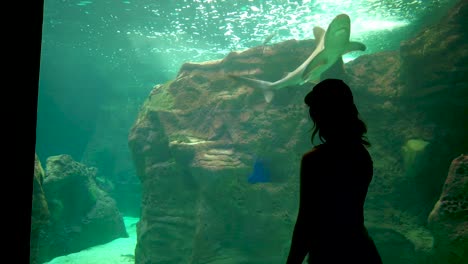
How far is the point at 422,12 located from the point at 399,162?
9.00m

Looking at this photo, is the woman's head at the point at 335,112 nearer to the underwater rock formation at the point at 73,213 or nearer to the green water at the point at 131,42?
the underwater rock formation at the point at 73,213

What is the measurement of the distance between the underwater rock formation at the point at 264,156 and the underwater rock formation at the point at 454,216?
1.21 meters

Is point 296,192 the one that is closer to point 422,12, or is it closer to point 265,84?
point 265,84

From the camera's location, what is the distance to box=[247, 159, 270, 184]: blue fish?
8.72 metres

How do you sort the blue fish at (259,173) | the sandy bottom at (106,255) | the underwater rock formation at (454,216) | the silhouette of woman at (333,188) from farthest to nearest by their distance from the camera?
the sandy bottom at (106,255) → the blue fish at (259,173) → the underwater rock formation at (454,216) → the silhouette of woman at (333,188)

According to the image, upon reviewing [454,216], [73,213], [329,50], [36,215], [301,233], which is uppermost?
[329,50]

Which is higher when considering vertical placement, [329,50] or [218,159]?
[329,50]

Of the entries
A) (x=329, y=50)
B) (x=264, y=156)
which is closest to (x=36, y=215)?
(x=264, y=156)

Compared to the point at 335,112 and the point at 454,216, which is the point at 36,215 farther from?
the point at 454,216

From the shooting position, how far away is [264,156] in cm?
909

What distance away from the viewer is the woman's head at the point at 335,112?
175 cm

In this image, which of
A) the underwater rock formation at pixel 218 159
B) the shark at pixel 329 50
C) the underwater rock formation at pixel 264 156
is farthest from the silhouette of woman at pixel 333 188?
the underwater rock formation at pixel 218 159

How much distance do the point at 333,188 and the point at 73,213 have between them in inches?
592

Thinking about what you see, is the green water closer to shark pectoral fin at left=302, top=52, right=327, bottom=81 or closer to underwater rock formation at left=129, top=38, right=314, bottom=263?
underwater rock formation at left=129, top=38, right=314, bottom=263
